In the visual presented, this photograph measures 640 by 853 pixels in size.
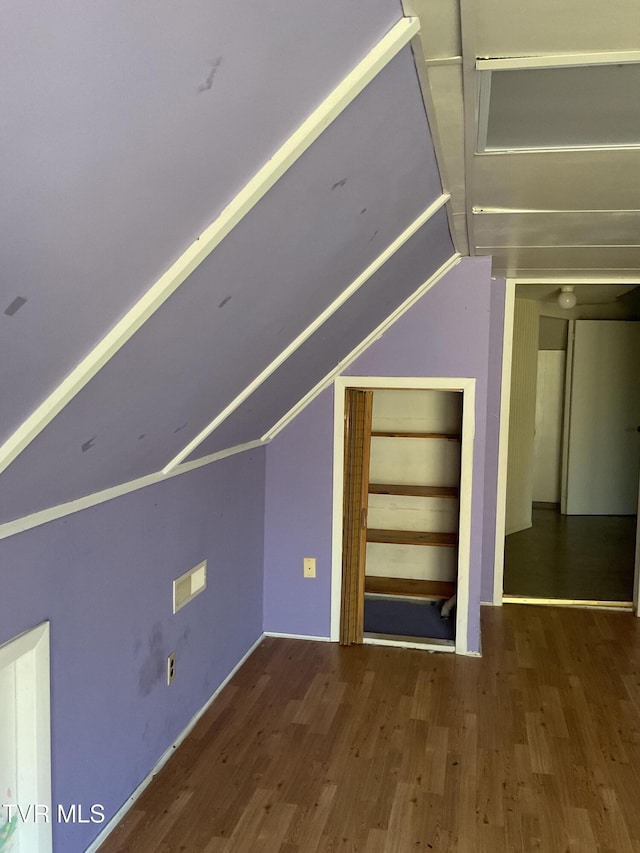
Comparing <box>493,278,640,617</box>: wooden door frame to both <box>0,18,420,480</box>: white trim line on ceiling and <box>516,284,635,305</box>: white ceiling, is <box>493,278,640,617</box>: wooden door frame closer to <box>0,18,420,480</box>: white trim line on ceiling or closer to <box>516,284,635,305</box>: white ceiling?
<box>516,284,635,305</box>: white ceiling

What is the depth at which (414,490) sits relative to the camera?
4520 mm

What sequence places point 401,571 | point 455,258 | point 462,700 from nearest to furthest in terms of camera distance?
point 462,700 < point 455,258 < point 401,571

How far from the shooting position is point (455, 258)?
3648 mm

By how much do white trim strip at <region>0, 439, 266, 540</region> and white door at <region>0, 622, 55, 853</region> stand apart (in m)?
0.31

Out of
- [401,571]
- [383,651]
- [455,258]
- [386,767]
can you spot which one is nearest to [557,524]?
[401,571]

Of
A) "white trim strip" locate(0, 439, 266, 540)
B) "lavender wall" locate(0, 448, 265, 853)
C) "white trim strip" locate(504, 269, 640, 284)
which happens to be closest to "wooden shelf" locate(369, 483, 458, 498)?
"lavender wall" locate(0, 448, 265, 853)

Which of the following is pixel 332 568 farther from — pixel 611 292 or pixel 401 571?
pixel 611 292

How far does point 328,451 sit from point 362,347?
0.63m

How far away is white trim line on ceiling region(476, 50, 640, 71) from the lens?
1.52 m

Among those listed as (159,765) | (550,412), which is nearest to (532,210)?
(159,765)

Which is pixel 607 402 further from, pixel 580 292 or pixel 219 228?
pixel 219 228

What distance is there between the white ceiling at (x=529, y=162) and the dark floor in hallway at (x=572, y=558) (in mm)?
2273

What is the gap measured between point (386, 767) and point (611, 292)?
4.73m

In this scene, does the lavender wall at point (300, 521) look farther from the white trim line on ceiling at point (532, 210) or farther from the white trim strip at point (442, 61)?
the white trim strip at point (442, 61)
